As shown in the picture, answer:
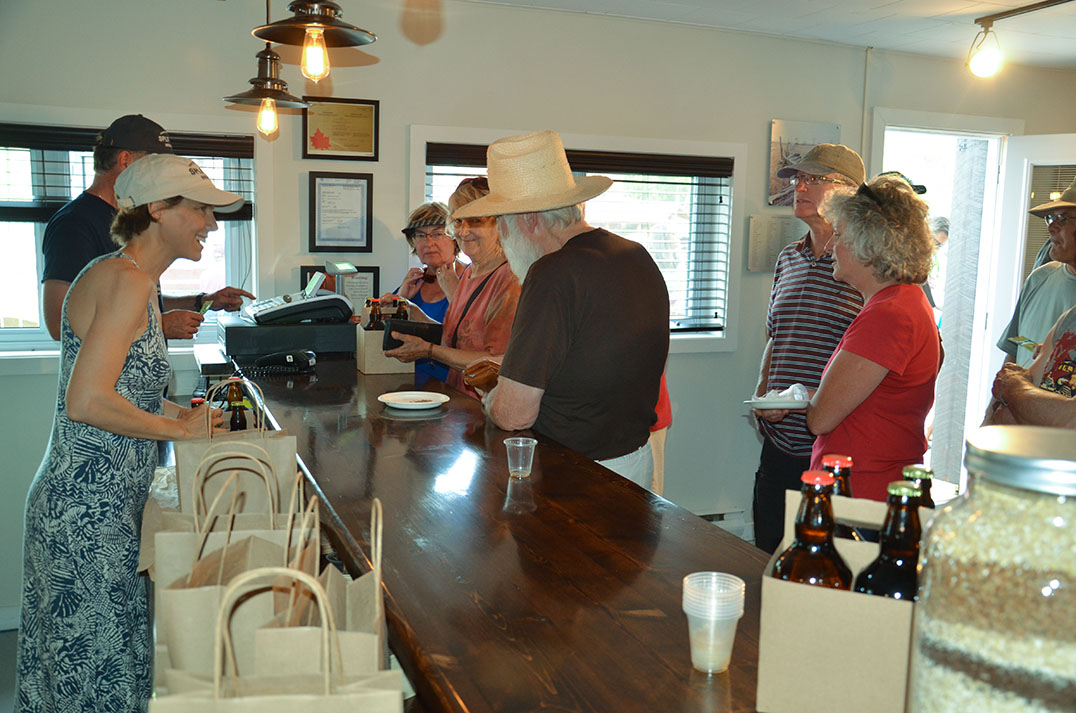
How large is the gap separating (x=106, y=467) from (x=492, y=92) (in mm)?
2829

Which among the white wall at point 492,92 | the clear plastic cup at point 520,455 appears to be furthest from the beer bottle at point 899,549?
the white wall at point 492,92

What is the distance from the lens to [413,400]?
2654 mm

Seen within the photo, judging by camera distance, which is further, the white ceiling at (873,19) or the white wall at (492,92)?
the white ceiling at (873,19)

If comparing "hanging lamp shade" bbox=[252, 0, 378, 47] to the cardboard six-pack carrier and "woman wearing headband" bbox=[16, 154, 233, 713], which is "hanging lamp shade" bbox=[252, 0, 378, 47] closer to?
"woman wearing headband" bbox=[16, 154, 233, 713]

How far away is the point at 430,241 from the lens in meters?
3.61

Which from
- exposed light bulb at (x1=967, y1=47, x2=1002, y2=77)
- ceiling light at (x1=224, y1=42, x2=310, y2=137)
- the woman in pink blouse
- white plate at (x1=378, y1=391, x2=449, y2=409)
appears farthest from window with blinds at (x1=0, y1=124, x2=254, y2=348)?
exposed light bulb at (x1=967, y1=47, x2=1002, y2=77)

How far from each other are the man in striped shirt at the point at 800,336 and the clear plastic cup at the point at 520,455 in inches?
54.0

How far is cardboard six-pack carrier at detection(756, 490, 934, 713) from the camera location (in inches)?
33.0

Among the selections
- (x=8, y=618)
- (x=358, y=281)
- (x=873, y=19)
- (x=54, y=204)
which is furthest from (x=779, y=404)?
(x=8, y=618)

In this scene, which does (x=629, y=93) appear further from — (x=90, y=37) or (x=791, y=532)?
(x=791, y=532)

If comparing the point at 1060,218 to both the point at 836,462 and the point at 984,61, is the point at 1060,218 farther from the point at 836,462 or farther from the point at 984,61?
the point at 836,462

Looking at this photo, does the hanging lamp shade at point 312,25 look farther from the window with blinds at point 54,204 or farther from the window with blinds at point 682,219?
the window with blinds at point 682,219

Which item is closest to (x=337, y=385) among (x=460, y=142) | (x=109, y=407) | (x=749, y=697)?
(x=109, y=407)

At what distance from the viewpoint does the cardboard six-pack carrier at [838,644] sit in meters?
0.84
